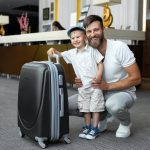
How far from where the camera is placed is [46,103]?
1670mm

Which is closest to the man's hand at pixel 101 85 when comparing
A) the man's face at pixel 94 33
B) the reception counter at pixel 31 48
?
the man's face at pixel 94 33

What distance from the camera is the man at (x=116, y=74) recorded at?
5.99 feet

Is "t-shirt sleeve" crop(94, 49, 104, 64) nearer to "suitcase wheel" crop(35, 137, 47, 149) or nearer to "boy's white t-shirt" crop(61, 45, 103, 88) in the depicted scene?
"boy's white t-shirt" crop(61, 45, 103, 88)

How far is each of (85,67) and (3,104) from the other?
1.43m

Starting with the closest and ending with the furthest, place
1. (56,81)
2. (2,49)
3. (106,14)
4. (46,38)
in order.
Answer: (56,81)
(106,14)
(46,38)
(2,49)

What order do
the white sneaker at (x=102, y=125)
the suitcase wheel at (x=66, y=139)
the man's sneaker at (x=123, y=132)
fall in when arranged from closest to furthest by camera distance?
the suitcase wheel at (x=66, y=139), the man's sneaker at (x=123, y=132), the white sneaker at (x=102, y=125)

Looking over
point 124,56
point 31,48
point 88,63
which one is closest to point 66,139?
point 88,63

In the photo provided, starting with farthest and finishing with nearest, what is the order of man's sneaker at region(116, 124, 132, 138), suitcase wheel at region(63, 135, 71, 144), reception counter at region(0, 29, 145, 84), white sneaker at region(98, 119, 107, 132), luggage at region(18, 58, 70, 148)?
reception counter at region(0, 29, 145, 84), white sneaker at region(98, 119, 107, 132), man's sneaker at region(116, 124, 132, 138), suitcase wheel at region(63, 135, 71, 144), luggage at region(18, 58, 70, 148)

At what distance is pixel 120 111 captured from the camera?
181cm

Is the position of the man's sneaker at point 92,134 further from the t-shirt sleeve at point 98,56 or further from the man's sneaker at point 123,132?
the t-shirt sleeve at point 98,56

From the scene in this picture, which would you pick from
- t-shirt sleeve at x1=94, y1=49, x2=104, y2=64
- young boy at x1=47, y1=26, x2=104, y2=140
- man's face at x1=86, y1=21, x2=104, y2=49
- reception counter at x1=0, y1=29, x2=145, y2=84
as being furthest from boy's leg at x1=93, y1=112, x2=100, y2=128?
reception counter at x1=0, y1=29, x2=145, y2=84

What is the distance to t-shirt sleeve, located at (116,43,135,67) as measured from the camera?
184 cm

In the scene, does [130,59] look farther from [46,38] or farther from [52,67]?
[46,38]

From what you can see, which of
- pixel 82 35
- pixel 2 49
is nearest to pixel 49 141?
pixel 82 35
